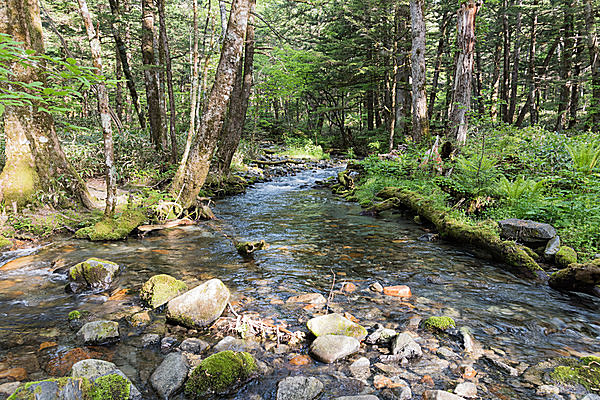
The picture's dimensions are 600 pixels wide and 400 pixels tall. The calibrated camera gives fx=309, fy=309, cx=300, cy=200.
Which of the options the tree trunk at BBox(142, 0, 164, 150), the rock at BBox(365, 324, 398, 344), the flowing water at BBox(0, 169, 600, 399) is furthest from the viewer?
the tree trunk at BBox(142, 0, 164, 150)

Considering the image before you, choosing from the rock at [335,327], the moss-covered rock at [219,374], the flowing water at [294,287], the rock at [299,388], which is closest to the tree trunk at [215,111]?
the flowing water at [294,287]

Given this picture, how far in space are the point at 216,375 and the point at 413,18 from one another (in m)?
12.6

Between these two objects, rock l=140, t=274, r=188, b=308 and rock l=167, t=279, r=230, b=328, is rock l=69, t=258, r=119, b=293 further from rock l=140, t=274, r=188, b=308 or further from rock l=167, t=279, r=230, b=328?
rock l=167, t=279, r=230, b=328

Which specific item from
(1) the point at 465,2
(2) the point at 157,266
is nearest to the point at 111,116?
(2) the point at 157,266

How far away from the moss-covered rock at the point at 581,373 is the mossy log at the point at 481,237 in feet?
6.88

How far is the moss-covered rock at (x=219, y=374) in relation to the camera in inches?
97.3

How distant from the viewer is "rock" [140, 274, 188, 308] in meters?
3.82

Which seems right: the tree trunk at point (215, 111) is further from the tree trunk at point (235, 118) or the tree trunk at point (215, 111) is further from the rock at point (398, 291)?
the rock at point (398, 291)

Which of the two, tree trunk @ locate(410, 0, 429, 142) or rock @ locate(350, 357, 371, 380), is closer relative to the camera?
rock @ locate(350, 357, 371, 380)

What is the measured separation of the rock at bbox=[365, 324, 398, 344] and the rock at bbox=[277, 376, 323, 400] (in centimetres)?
83

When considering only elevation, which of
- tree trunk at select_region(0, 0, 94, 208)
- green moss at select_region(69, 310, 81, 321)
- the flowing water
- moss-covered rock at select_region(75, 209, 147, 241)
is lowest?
the flowing water

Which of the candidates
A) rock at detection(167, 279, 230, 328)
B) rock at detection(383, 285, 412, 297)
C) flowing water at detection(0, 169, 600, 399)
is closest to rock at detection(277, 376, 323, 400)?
flowing water at detection(0, 169, 600, 399)

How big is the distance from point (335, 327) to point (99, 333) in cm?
237

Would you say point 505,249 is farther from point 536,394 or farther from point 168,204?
point 168,204
